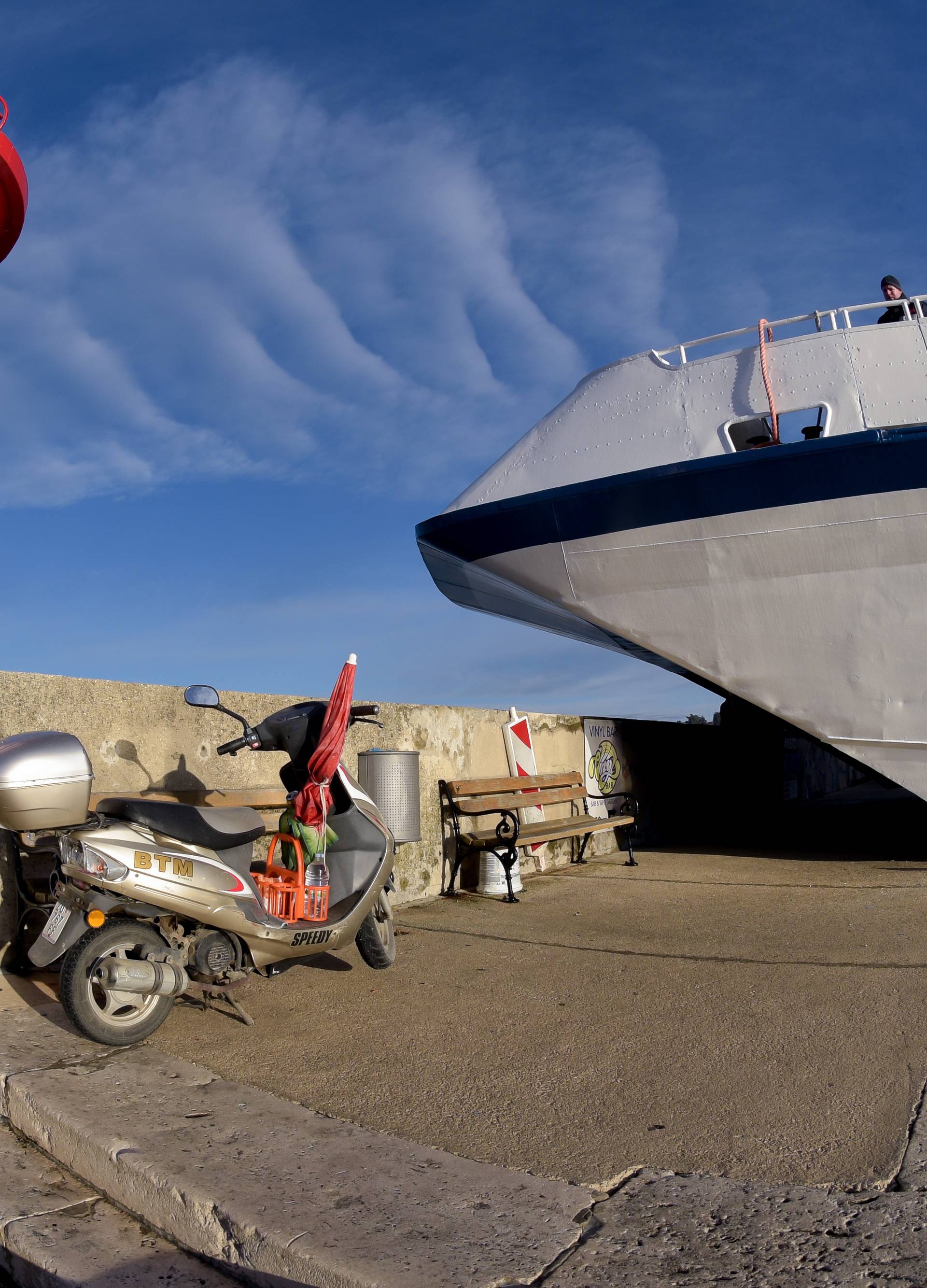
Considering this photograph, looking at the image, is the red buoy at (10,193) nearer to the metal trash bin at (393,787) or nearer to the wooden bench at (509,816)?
the metal trash bin at (393,787)

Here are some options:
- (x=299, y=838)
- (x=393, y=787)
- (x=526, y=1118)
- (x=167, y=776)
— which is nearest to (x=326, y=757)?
(x=299, y=838)

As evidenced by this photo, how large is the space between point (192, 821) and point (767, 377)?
6867 millimetres

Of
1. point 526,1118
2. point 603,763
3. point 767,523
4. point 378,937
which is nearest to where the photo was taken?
point 526,1118

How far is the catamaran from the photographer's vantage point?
791 centimetres

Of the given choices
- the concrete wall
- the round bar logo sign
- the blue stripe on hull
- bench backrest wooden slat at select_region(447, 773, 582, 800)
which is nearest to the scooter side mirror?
the concrete wall

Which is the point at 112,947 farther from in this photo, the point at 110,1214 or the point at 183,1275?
the point at 183,1275

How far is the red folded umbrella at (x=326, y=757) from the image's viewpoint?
3.96m

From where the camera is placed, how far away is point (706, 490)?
835 centimetres

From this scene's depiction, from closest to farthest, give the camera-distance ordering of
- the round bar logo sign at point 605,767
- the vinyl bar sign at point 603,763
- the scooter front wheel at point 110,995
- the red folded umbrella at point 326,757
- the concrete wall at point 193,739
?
the scooter front wheel at point 110,995, the red folded umbrella at point 326,757, the concrete wall at point 193,739, the vinyl bar sign at point 603,763, the round bar logo sign at point 605,767

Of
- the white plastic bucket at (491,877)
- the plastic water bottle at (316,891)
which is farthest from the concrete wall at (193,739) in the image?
the plastic water bottle at (316,891)

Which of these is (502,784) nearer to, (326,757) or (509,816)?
(509,816)

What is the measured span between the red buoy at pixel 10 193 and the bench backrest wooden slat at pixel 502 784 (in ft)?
14.7

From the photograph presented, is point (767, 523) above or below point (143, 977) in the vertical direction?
above

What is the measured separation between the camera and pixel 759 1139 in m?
2.53
